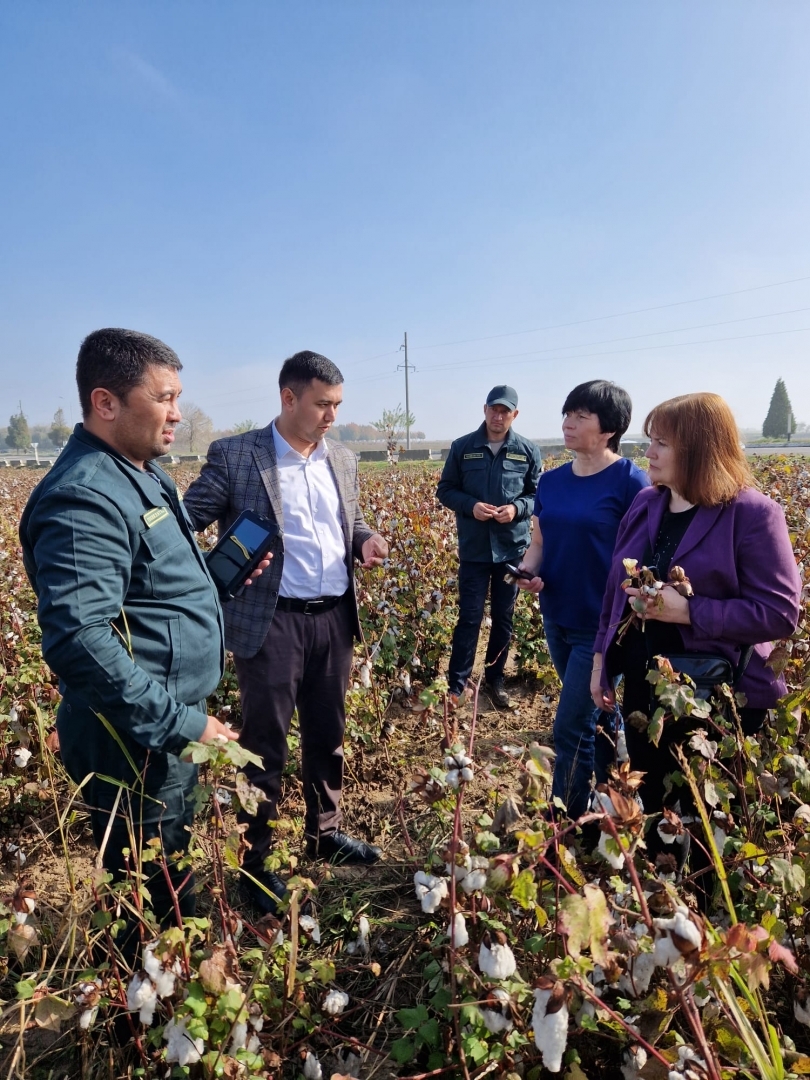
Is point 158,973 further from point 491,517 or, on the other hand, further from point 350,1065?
point 491,517

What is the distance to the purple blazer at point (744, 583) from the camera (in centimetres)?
182

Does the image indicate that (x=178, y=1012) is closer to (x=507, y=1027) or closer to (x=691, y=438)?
(x=507, y=1027)

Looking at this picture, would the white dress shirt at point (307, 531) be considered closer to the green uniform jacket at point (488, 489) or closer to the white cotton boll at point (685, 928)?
the green uniform jacket at point (488, 489)

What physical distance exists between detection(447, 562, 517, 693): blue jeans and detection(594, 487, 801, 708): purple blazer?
193 centimetres

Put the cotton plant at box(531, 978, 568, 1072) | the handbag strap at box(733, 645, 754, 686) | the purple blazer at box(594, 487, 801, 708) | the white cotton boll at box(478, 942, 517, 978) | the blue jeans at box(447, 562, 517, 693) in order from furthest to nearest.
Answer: the blue jeans at box(447, 562, 517, 693) → the handbag strap at box(733, 645, 754, 686) → the purple blazer at box(594, 487, 801, 708) → the white cotton boll at box(478, 942, 517, 978) → the cotton plant at box(531, 978, 568, 1072)

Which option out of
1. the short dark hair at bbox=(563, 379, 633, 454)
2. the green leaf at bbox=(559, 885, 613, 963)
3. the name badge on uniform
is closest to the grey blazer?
the name badge on uniform

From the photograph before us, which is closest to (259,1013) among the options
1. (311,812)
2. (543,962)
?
(543,962)

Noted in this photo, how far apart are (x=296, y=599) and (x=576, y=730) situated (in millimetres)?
1181

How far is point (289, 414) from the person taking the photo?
247 centimetres

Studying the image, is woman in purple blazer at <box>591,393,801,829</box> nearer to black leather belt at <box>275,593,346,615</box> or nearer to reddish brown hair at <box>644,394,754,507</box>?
reddish brown hair at <box>644,394,754,507</box>

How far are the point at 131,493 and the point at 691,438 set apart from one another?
1548 millimetres

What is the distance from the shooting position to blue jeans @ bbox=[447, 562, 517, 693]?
394 cm

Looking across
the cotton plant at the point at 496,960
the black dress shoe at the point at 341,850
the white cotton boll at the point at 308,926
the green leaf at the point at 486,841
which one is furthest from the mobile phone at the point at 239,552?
the cotton plant at the point at 496,960

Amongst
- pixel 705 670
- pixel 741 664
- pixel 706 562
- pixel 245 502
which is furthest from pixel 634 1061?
pixel 245 502
